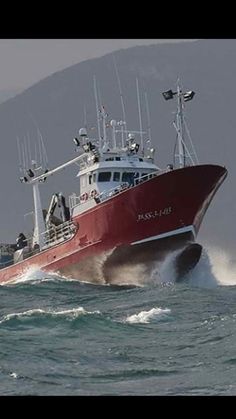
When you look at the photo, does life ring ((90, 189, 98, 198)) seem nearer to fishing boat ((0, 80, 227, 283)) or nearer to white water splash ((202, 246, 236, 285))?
fishing boat ((0, 80, 227, 283))

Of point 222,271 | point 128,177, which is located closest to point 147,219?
point 128,177

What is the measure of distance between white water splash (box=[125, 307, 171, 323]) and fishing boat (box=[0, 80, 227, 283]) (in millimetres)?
10195

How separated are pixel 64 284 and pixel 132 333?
16.5 m

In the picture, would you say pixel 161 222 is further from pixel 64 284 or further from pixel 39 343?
pixel 39 343

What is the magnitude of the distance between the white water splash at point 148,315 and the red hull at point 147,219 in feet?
33.1

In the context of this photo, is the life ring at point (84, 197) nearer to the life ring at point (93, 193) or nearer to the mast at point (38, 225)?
the life ring at point (93, 193)

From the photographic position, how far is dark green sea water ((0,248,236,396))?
12.9 metres

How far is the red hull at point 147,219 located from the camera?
35281 mm

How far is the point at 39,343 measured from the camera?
18.2 meters

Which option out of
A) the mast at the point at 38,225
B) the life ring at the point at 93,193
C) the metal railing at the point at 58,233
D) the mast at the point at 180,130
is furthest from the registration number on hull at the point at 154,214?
the mast at the point at 38,225

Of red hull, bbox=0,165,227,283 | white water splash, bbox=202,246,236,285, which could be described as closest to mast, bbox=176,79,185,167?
red hull, bbox=0,165,227,283

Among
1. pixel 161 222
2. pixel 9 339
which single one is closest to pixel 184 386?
pixel 9 339

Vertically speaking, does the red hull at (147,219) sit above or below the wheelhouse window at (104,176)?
below
